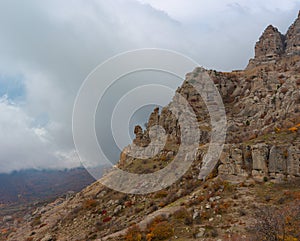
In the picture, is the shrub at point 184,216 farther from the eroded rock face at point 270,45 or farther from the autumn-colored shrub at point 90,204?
the eroded rock face at point 270,45

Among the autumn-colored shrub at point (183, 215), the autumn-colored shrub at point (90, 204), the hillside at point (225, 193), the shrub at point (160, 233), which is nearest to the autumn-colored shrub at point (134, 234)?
the hillside at point (225, 193)

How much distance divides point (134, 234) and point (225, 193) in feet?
24.7

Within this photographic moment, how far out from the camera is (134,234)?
1661cm

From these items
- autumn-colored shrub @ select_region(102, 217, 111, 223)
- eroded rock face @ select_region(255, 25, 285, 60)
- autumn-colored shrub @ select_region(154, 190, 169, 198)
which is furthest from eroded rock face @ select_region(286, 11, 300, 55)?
autumn-colored shrub @ select_region(102, 217, 111, 223)

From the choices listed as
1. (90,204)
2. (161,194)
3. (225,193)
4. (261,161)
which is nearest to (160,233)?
(225,193)

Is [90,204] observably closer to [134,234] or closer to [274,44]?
[134,234]

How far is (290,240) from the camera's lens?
10500mm

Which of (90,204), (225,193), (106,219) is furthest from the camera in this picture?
(90,204)

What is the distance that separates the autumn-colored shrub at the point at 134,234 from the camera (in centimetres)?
1596

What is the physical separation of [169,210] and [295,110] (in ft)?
65.1

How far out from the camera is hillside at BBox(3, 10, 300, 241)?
15133mm

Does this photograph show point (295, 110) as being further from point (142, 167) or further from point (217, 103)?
point (142, 167)

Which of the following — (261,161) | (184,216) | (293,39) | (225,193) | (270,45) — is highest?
(293,39)

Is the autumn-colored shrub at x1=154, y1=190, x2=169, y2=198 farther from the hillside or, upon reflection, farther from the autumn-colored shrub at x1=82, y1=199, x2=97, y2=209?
the autumn-colored shrub at x1=82, y1=199, x2=97, y2=209
